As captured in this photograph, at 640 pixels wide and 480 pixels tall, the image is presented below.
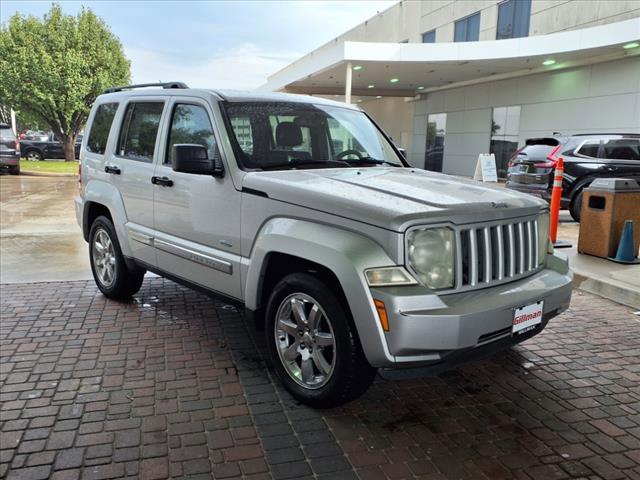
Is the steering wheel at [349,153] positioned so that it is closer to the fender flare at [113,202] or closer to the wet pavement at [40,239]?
the fender flare at [113,202]

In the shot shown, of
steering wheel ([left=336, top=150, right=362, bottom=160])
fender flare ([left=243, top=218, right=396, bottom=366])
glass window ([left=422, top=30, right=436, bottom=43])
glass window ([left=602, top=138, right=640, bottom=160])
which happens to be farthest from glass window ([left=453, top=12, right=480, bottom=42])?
fender flare ([left=243, top=218, right=396, bottom=366])

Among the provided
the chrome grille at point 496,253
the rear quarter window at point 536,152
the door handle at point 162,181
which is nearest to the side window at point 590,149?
the rear quarter window at point 536,152

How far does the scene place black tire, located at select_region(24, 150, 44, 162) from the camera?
31175mm

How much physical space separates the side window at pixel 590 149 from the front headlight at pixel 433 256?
9.27 meters

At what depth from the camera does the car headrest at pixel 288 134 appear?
4262 millimetres

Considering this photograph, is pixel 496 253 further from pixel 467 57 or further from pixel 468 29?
pixel 468 29

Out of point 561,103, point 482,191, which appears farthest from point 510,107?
point 482,191

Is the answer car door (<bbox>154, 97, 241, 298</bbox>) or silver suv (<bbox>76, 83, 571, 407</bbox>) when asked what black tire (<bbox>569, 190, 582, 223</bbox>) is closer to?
silver suv (<bbox>76, 83, 571, 407</bbox>)

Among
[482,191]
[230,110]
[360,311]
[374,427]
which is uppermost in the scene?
[230,110]

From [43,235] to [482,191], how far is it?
25.4ft

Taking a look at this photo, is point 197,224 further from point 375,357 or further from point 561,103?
point 561,103

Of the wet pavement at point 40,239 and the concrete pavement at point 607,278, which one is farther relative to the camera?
the wet pavement at point 40,239

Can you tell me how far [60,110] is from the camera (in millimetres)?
26234

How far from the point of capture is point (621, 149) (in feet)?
36.3
